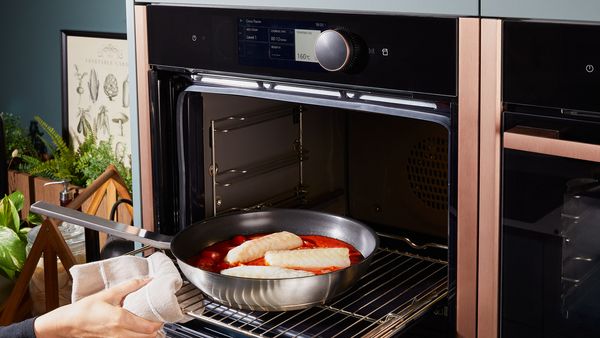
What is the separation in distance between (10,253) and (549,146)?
1.66 m

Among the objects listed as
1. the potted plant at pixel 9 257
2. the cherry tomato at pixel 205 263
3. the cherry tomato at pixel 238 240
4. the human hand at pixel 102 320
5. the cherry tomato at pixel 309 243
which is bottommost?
the potted plant at pixel 9 257

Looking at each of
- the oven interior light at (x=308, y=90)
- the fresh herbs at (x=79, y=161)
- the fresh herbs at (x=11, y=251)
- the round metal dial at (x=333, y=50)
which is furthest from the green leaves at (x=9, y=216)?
the round metal dial at (x=333, y=50)

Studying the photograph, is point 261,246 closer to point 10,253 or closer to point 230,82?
point 230,82

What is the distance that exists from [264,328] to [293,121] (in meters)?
0.61

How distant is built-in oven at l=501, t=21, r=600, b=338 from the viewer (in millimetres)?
1069

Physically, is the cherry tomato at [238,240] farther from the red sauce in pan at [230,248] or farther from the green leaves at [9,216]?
the green leaves at [9,216]

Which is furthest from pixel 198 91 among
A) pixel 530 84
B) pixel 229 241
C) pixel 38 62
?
pixel 38 62

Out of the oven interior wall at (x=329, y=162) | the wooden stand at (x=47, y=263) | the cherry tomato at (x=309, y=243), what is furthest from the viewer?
the wooden stand at (x=47, y=263)

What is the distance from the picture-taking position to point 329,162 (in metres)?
1.86

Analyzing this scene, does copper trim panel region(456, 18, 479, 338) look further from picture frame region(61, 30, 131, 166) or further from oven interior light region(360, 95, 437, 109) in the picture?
picture frame region(61, 30, 131, 166)

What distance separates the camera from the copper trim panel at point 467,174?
115 cm

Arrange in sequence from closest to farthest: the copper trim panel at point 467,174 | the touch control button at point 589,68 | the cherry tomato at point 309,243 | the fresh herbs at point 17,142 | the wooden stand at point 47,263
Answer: the touch control button at point 589,68, the copper trim panel at point 467,174, the cherry tomato at point 309,243, the wooden stand at point 47,263, the fresh herbs at point 17,142

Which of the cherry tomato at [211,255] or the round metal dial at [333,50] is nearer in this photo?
the round metal dial at [333,50]

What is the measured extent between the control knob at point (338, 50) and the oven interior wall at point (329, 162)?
1.23ft
